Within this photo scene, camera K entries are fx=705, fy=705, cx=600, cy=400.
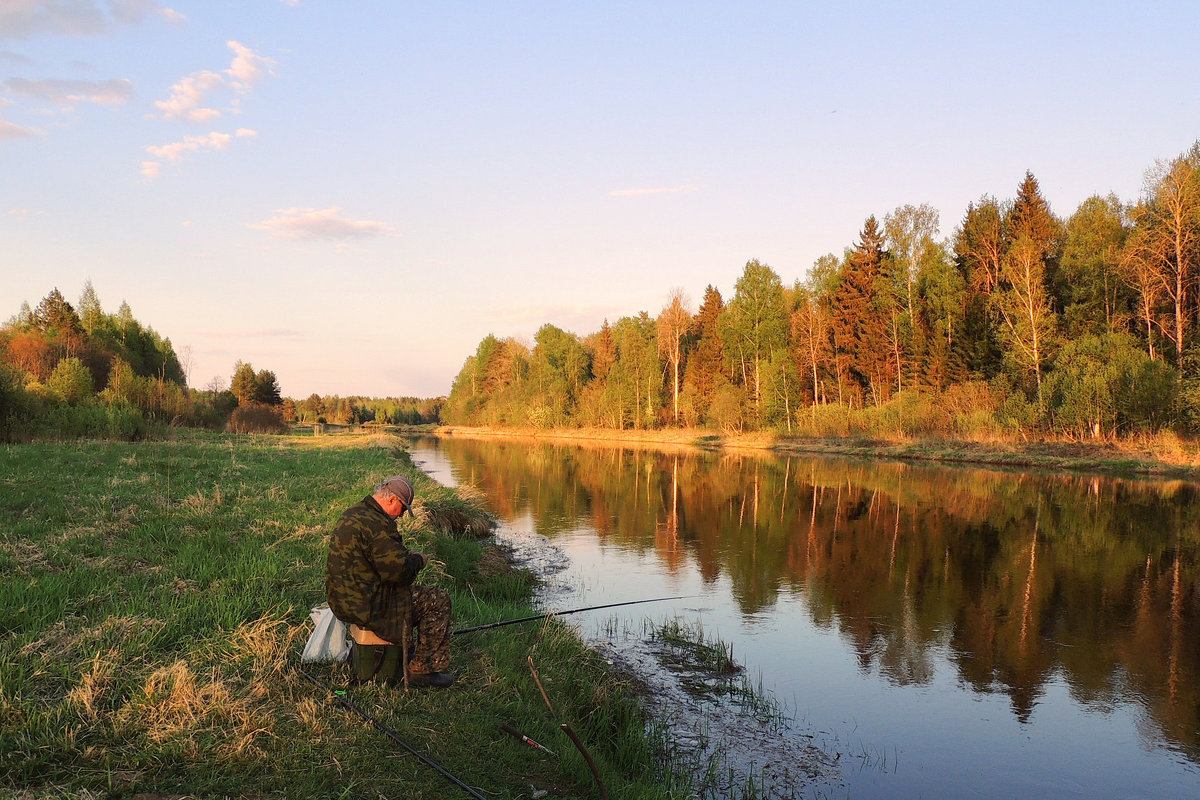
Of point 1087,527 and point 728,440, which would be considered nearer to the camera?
point 1087,527

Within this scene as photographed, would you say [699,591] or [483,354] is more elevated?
[483,354]

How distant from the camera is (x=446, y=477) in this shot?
3312cm

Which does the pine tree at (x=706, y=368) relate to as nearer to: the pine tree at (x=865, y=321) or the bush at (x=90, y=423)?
the pine tree at (x=865, y=321)

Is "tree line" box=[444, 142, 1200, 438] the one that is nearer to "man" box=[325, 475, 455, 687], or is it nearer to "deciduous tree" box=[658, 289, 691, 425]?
"deciduous tree" box=[658, 289, 691, 425]

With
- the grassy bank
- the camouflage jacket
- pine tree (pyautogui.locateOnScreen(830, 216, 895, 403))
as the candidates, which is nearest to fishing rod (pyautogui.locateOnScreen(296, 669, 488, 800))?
the grassy bank

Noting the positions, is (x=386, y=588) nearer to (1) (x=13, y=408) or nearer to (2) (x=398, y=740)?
(2) (x=398, y=740)

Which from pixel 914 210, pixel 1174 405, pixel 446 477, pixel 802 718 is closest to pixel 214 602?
pixel 802 718

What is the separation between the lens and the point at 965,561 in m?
14.7

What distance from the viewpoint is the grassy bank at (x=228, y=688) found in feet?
13.6

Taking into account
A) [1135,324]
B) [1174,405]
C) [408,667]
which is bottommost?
[408,667]

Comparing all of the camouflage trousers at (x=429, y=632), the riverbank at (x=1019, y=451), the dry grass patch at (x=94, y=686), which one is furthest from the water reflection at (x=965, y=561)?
the dry grass patch at (x=94, y=686)

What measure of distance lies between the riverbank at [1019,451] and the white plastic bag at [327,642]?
103 feet

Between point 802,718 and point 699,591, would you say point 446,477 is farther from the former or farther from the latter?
point 802,718

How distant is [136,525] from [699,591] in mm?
8910
